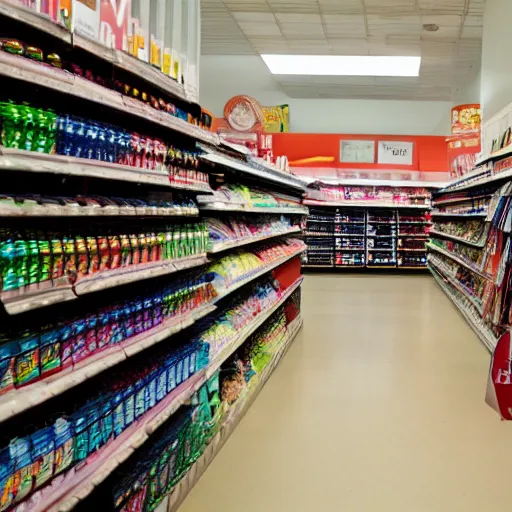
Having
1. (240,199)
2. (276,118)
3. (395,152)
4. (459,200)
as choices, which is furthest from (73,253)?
(276,118)

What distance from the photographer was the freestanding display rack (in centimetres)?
150

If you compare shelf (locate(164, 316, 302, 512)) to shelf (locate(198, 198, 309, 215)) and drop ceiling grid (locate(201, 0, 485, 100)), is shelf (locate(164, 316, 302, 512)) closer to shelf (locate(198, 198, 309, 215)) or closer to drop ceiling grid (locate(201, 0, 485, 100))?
shelf (locate(198, 198, 309, 215))

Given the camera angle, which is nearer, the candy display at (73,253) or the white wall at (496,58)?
the candy display at (73,253)

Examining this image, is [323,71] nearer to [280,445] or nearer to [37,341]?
[280,445]

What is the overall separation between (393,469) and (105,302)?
5.83 ft

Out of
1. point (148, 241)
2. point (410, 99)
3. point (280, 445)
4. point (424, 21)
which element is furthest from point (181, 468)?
point (410, 99)

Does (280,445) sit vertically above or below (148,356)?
below

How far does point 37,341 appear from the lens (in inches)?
61.9

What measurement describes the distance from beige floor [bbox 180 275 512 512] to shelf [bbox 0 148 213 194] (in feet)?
4.88

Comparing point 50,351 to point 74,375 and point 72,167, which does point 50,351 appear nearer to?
point 74,375

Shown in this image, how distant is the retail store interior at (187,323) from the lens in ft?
5.21

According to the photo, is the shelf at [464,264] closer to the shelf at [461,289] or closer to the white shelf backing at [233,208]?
the shelf at [461,289]

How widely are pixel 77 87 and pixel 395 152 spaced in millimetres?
11451

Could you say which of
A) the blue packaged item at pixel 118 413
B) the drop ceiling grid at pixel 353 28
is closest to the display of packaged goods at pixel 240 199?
the blue packaged item at pixel 118 413
